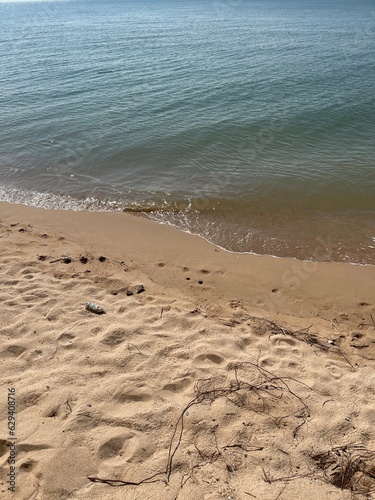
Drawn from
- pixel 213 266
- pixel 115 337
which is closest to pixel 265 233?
pixel 213 266

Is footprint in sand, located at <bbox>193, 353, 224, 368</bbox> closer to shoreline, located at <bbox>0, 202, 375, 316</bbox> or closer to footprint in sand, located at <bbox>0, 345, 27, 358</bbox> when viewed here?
shoreline, located at <bbox>0, 202, 375, 316</bbox>

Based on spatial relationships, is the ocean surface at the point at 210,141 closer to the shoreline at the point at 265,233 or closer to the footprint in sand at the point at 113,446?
the shoreline at the point at 265,233

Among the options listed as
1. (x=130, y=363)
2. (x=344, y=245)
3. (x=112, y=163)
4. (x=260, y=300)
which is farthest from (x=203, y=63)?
(x=130, y=363)

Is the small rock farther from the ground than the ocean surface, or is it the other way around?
the ocean surface

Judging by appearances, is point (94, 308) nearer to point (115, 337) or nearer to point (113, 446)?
point (115, 337)

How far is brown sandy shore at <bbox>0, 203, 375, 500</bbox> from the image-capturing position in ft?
11.8

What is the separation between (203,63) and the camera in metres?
23.2

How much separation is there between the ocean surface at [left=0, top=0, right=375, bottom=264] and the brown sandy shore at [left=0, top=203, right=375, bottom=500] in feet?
5.60

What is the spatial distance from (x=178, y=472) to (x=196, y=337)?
6.60ft

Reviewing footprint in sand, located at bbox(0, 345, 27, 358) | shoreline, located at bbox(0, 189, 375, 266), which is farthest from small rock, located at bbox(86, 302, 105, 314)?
shoreline, located at bbox(0, 189, 375, 266)

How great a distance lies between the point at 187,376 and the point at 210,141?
34.1ft

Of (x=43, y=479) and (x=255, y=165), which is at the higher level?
(x=255, y=165)

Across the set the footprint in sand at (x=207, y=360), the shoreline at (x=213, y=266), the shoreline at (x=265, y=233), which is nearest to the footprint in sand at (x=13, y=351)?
the footprint in sand at (x=207, y=360)

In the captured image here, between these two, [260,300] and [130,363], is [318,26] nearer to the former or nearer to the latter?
[260,300]
